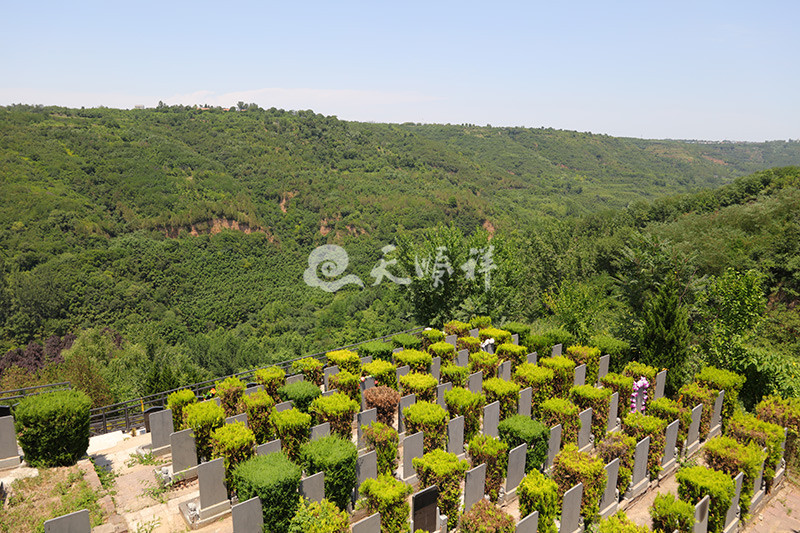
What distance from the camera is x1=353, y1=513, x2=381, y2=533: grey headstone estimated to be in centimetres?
783

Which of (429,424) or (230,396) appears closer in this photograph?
(429,424)

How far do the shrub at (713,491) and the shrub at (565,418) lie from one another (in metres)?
2.82

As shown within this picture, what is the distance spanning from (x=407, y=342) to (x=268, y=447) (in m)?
7.93

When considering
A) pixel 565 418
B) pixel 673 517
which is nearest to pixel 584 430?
pixel 565 418

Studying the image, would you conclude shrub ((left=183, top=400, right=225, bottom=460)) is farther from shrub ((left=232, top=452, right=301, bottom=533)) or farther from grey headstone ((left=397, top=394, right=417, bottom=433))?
grey headstone ((left=397, top=394, right=417, bottom=433))

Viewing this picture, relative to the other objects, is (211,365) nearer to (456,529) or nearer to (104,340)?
(104,340)

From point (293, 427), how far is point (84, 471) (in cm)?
419

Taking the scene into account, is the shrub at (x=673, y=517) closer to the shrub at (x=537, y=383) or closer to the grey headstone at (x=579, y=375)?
the shrub at (x=537, y=383)

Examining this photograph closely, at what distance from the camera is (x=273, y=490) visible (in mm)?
7859

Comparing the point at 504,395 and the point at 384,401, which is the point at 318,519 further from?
the point at 504,395

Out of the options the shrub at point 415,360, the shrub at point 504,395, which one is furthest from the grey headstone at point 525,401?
the shrub at point 415,360

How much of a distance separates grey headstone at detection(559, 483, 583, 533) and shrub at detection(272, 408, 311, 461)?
562 centimetres

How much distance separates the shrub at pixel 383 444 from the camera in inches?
406

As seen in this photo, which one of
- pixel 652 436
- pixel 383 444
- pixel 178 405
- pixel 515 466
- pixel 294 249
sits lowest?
pixel 294 249
